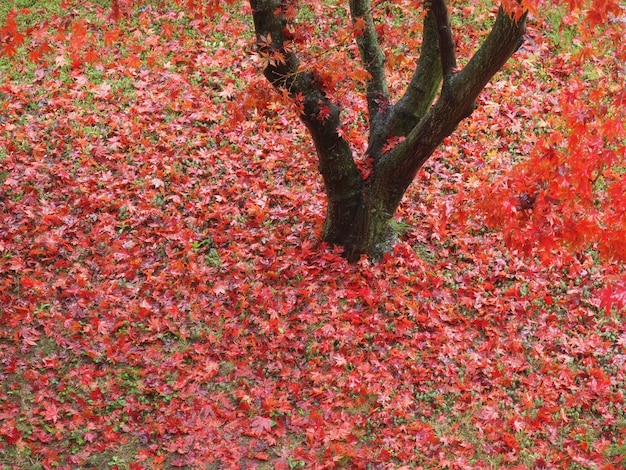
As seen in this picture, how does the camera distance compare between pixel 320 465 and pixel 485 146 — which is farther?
pixel 485 146

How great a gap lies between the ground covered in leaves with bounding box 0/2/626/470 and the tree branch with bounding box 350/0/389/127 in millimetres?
1233

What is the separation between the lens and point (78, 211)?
7672 mm

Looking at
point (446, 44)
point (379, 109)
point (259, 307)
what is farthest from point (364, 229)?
point (446, 44)

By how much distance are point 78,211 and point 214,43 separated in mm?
3884

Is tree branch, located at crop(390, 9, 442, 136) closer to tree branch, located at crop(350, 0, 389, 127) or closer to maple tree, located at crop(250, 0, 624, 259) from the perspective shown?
maple tree, located at crop(250, 0, 624, 259)

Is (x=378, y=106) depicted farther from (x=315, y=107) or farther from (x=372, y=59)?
(x=315, y=107)

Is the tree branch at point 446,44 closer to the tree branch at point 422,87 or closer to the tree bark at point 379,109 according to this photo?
the tree bark at point 379,109

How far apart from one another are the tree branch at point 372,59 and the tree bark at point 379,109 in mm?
10

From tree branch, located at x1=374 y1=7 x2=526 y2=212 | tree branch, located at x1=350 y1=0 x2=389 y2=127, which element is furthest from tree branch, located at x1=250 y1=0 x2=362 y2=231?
tree branch, located at x1=350 y1=0 x2=389 y2=127

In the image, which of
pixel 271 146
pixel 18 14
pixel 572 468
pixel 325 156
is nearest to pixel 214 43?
pixel 271 146

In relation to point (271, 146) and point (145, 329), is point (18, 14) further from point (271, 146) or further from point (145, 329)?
point (145, 329)

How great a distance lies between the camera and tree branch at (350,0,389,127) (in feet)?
21.5

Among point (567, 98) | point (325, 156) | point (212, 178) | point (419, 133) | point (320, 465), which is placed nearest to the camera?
point (320, 465)

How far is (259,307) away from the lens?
6.75 meters
